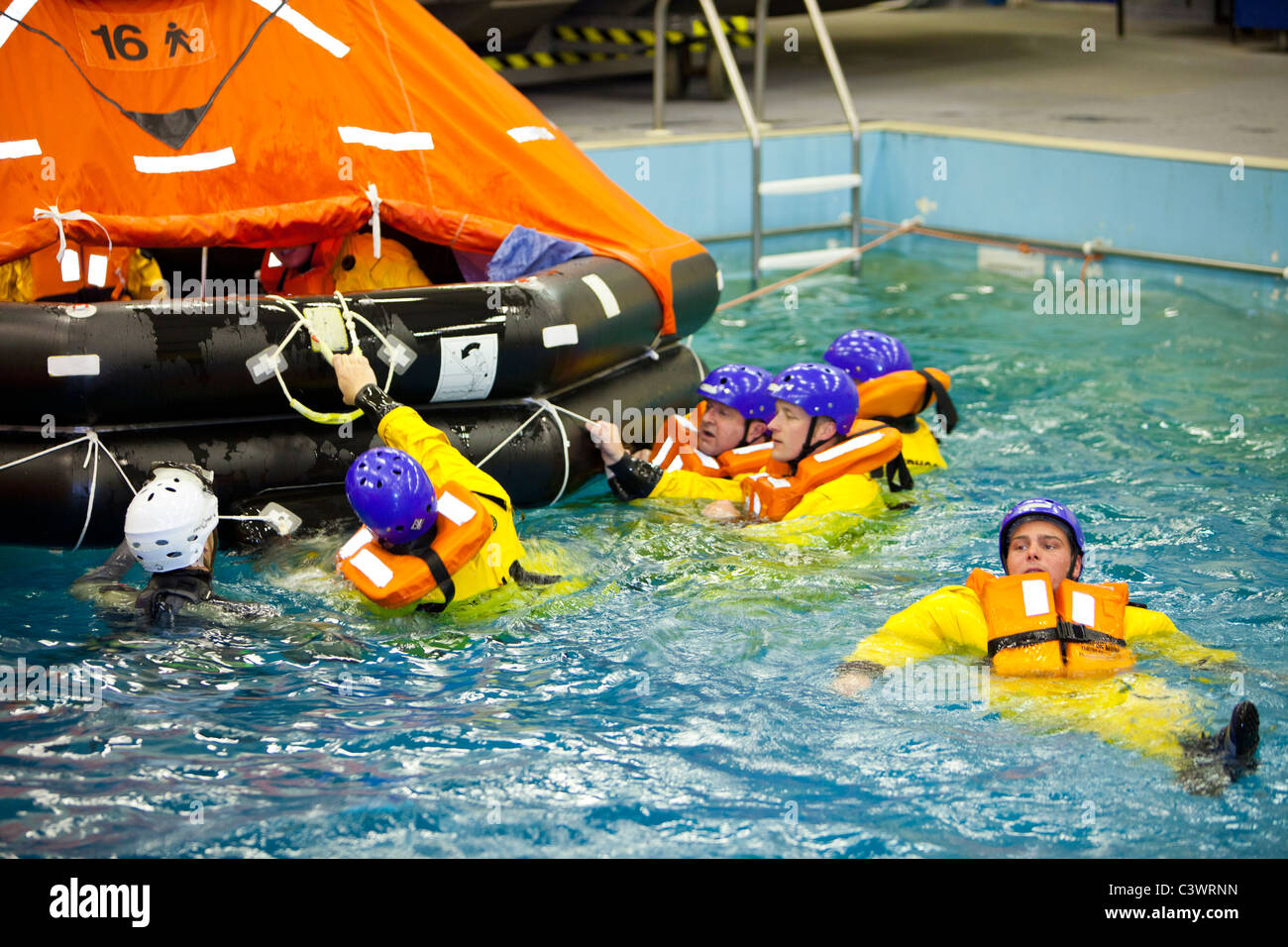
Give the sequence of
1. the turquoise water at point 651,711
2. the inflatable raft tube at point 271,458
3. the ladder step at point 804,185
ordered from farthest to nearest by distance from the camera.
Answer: the ladder step at point 804,185, the inflatable raft tube at point 271,458, the turquoise water at point 651,711

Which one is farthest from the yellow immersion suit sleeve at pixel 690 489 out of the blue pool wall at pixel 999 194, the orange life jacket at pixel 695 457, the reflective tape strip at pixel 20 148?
the blue pool wall at pixel 999 194

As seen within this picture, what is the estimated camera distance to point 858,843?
279 centimetres

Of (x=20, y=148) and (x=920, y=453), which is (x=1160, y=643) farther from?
(x=20, y=148)

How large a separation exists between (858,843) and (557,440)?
2186mm

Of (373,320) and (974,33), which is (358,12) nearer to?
(373,320)

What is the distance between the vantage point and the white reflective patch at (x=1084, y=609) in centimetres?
334

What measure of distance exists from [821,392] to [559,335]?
34.2 inches

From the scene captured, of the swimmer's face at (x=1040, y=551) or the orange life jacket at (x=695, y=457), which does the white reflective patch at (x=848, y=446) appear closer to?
the orange life jacket at (x=695, y=457)

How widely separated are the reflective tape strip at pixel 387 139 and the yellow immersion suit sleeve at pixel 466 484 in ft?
4.72

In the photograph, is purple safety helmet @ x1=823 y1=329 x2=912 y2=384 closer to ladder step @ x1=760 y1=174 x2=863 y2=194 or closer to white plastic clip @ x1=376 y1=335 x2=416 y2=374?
white plastic clip @ x1=376 y1=335 x2=416 y2=374

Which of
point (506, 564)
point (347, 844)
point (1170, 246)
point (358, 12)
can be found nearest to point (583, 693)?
point (506, 564)

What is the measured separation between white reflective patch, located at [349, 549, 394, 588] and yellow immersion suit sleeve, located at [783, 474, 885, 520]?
1.42 m

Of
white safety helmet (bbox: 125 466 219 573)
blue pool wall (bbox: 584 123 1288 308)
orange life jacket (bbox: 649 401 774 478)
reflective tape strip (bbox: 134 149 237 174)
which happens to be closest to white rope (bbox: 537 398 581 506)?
orange life jacket (bbox: 649 401 774 478)

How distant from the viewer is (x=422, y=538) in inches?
143
